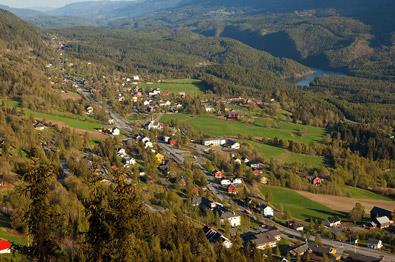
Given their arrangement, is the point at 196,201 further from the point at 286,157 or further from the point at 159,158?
the point at 286,157

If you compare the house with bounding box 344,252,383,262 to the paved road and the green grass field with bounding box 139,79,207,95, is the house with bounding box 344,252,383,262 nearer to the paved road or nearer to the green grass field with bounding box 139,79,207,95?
the paved road

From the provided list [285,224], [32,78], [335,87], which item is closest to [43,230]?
[285,224]

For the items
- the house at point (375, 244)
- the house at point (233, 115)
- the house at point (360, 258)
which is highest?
the house at point (360, 258)

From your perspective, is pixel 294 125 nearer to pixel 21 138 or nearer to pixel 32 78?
pixel 32 78

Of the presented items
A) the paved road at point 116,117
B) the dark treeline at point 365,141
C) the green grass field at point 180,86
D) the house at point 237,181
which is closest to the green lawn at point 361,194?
the house at point 237,181

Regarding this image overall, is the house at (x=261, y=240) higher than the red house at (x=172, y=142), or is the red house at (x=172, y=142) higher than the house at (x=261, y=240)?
the house at (x=261, y=240)

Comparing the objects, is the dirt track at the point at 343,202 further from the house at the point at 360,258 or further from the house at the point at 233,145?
the house at the point at 233,145
